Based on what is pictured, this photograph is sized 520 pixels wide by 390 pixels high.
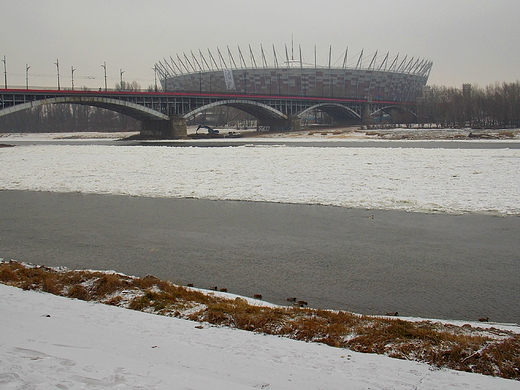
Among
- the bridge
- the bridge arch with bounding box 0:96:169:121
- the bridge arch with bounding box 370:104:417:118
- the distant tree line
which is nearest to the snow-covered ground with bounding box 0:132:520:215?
the bridge arch with bounding box 0:96:169:121

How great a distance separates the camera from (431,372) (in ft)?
16.8

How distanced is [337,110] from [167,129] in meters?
52.8

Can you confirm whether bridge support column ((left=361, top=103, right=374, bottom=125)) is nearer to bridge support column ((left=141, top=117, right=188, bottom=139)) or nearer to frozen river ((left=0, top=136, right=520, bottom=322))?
bridge support column ((left=141, top=117, right=188, bottom=139))

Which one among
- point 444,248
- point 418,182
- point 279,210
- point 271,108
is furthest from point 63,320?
point 271,108

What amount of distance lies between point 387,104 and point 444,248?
134 m

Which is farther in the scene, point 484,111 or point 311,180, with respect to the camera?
point 484,111

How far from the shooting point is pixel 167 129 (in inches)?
3356

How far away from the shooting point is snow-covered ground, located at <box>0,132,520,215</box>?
57.0 feet

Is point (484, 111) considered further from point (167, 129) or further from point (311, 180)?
point (311, 180)

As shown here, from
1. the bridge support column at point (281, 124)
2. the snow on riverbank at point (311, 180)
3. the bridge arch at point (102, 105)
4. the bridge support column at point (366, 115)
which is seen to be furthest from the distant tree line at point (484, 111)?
the snow on riverbank at point (311, 180)

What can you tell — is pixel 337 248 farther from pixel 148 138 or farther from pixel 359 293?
pixel 148 138

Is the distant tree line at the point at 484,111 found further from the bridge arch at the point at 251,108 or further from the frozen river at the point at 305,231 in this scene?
the frozen river at the point at 305,231

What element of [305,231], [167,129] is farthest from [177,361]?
[167,129]

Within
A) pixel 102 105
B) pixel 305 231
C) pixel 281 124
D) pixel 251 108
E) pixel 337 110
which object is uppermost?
pixel 337 110
